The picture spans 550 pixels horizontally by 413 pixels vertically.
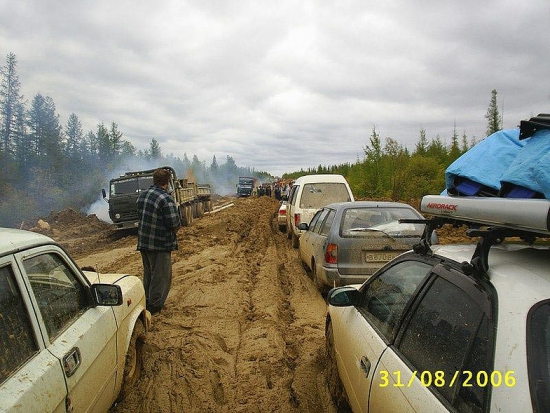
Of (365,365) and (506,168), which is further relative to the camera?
(365,365)

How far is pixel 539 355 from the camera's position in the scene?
1.24m

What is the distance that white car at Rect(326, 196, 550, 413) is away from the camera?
1274 mm

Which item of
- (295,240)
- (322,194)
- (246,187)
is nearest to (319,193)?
(322,194)

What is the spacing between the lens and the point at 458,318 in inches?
65.9

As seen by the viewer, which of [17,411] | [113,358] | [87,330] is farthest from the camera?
[113,358]

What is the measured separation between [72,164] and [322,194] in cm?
4850

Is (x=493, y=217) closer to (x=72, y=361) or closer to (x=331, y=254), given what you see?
(x=72, y=361)

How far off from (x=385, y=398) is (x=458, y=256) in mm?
814

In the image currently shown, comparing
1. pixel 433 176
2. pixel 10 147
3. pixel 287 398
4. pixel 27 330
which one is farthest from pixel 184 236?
pixel 10 147

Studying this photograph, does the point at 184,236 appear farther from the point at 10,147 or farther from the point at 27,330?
the point at 10,147

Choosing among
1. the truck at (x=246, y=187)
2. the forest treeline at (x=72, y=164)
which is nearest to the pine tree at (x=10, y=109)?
the forest treeline at (x=72, y=164)

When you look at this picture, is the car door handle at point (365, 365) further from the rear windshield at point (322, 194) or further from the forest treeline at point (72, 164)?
the forest treeline at point (72, 164)

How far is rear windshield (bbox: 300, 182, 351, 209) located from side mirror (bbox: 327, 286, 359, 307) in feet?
24.5

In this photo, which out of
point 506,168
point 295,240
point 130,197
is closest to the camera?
point 506,168
